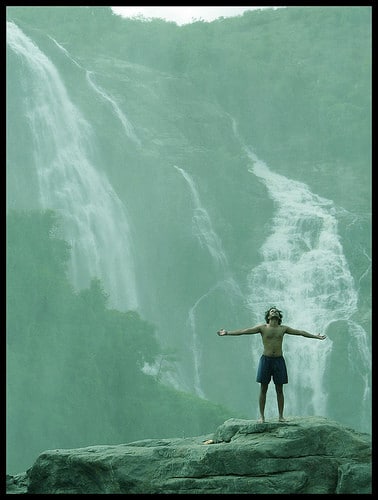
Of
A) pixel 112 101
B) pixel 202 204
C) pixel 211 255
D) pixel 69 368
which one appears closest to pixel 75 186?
pixel 211 255

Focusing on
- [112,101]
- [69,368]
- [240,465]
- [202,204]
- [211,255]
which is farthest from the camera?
[112,101]

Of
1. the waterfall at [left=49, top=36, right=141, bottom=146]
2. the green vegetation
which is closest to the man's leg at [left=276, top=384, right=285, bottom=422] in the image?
the green vegetation

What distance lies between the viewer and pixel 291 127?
228ft

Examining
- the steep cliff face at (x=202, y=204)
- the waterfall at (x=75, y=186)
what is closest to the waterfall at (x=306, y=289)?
the steep cliff face at (x=202, y=204)

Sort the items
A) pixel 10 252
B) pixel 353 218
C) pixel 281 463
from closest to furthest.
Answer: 1. pixel 281 463
2. pixel 10 252
3. pixel 353 218

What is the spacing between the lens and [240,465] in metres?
12.9

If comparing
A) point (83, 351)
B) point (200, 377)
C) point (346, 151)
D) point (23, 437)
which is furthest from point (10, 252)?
point (346, 151)

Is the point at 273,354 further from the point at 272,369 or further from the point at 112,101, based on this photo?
the point at 112,101

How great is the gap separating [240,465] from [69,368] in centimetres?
2829

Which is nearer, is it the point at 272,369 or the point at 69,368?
the point at 272,369

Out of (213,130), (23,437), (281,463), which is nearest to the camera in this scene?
(281,463)

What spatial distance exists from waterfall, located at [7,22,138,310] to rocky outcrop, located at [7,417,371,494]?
3252 cm

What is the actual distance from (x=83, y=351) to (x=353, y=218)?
757 inches

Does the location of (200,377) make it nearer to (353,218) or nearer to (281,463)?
(353,218)
